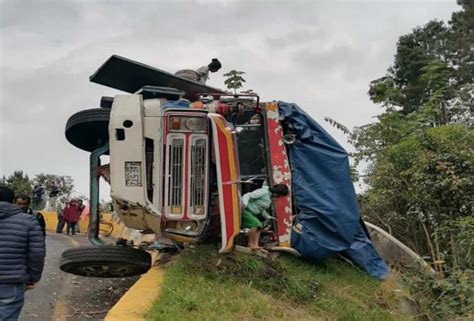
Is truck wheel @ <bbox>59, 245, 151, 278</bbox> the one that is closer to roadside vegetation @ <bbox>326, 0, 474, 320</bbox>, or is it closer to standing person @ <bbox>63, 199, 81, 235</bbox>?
roadside vegetation @ <bbox>326, 0, 474, 320</bbox>

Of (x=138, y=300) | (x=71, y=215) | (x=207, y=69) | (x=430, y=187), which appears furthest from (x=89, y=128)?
(x=71, y=215)

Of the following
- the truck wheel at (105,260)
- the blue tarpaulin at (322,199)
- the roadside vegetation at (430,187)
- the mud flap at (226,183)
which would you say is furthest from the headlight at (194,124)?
the roadside vegetation at (430,187)

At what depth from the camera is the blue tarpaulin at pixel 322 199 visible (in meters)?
6.34

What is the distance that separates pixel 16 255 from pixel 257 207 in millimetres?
2692

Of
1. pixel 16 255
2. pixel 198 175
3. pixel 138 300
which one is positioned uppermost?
pixel 198 175

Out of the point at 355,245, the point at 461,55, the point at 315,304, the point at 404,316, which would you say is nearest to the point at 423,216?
the point at 355,245

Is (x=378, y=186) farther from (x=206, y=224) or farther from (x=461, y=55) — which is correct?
(x=461, y=55)

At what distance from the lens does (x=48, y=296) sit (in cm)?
658

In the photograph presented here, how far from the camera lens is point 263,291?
5.35m

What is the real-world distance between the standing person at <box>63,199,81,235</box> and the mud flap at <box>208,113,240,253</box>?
11.5 m

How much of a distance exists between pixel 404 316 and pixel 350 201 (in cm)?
150

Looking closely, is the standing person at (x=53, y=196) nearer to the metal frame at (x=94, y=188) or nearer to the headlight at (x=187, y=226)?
the metal frame at (x=94, y=188)

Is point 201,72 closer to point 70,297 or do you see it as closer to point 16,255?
point 70,297

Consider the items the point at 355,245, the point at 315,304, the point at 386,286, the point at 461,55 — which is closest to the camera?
the point at 315,304
